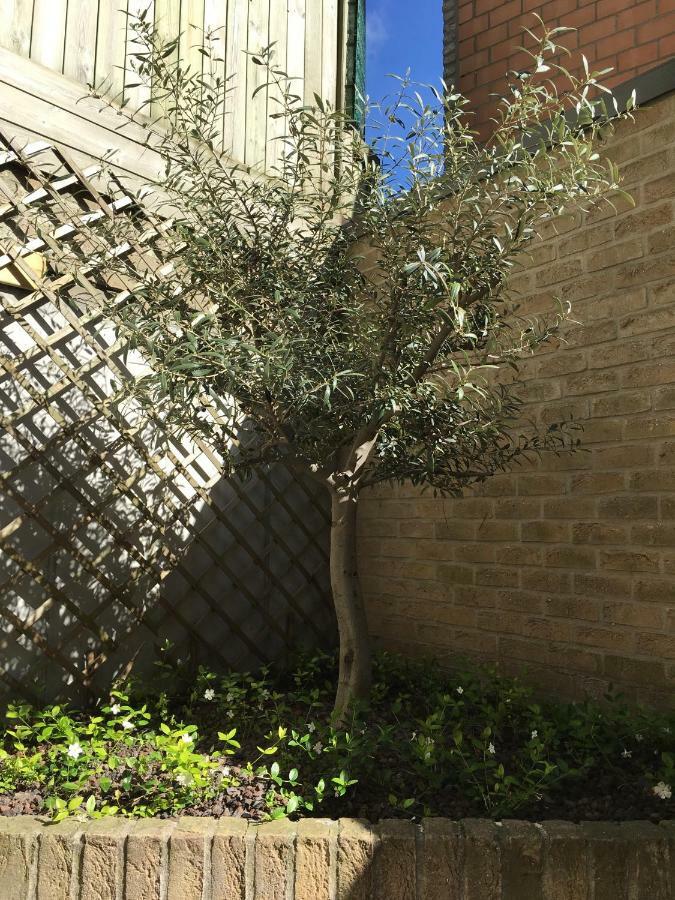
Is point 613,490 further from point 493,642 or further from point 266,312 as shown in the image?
point 266,312

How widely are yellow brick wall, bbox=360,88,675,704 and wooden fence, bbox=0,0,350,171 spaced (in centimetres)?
134

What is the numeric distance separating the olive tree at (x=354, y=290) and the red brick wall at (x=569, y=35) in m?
2.08

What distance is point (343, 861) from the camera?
6.33ft

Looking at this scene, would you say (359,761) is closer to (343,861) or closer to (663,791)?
(343,861)

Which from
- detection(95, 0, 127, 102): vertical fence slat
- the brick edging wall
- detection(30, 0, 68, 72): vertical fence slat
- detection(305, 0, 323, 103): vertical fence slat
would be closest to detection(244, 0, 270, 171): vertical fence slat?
detection(305, 0, 323, 103): vertical fence slat

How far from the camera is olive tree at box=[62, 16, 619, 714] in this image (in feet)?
7.27

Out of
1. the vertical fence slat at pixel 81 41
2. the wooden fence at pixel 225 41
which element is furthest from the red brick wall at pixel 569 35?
the vertical fence slat at pixel 81 41

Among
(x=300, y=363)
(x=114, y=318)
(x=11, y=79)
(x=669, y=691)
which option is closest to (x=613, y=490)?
(x=669, y=691)

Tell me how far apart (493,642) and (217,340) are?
6.09ft

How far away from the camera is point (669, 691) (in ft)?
8.54

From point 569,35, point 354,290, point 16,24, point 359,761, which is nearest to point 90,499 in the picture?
point 354,290

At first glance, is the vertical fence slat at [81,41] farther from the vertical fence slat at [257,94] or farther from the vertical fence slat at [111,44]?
the vertical fence slat at [257,94]

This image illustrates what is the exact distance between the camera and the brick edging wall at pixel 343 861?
189cm

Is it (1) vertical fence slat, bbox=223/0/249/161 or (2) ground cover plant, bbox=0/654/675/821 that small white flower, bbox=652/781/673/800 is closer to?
(2) ground cover plant, bbox=0/654/675/821
